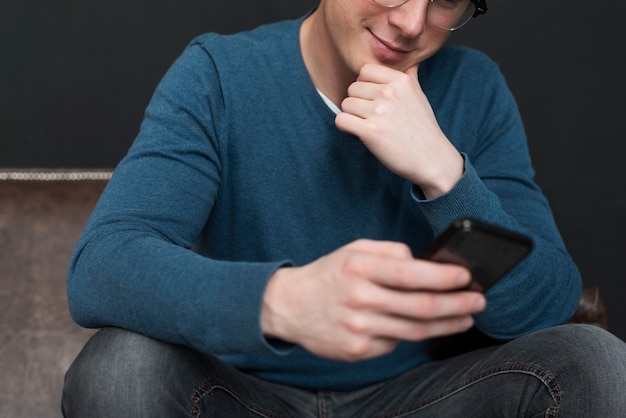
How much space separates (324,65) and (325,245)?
1.11 ft

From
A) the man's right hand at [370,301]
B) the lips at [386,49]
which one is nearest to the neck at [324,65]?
the lips at [386,49]

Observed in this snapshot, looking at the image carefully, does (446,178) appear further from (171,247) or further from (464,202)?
(171,247)

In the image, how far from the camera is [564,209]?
2514 mm

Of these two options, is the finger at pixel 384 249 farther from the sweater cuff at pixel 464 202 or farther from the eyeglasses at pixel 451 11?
the eyeglasses at pixel 451 11

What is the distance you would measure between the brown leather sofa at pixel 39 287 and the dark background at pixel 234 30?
0.37 meters

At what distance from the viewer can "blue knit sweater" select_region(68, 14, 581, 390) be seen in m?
1.41

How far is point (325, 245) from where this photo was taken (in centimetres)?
162

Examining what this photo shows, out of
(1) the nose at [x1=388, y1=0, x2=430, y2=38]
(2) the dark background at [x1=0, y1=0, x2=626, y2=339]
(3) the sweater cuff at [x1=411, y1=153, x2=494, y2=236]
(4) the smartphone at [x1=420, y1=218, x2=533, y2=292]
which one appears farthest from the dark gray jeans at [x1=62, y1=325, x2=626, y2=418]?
(2) the dark background at [x1=0, y1=0, x2=626, y2=339]

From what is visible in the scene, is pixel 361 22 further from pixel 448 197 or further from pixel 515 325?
pixel 515 325

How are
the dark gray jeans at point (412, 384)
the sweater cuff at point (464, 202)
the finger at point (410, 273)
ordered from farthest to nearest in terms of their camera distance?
the sweater cuff at point (464, 202), the dark gray jeans at point (412, 384), the finger at point (410, 273)

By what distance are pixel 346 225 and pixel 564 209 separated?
111 centimetres

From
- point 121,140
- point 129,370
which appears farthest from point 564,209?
point 129,370

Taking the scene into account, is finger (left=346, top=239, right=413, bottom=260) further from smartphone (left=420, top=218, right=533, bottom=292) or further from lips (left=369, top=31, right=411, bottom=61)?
lips (left=369, top=31, right=411, bottom=61)

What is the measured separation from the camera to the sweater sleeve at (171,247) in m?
1.13
